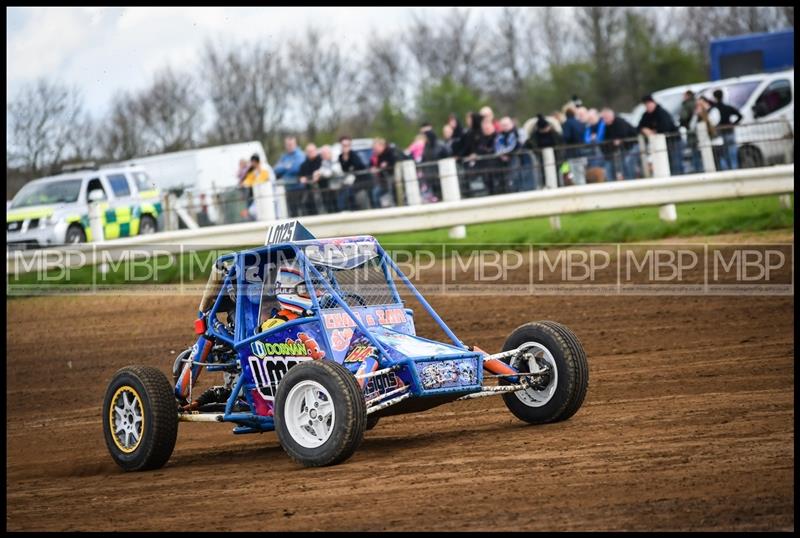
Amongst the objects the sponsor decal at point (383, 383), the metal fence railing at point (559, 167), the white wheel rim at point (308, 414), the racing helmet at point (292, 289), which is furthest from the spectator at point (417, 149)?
the white wheel rim at point (308, 414)

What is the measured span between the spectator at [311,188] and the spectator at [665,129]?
476 centimetres

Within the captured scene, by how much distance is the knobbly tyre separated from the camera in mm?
7809

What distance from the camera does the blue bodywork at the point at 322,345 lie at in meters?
8.03

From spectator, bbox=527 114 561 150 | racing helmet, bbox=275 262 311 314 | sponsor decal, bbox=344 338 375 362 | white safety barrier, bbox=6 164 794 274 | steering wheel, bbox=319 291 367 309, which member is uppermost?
spectator, bbox=527 114 561 150

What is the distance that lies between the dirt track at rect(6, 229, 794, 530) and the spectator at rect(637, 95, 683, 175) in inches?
190

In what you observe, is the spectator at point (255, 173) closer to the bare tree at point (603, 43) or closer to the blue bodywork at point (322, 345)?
the blue bodywork at point (322, 345)

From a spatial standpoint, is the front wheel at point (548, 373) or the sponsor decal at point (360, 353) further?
the front wheel at point (548, 373)

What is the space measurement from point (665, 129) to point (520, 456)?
12.1 meters

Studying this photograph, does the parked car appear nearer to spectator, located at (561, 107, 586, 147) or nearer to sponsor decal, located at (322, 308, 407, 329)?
spectator, located at (561, 107, 586, 147)

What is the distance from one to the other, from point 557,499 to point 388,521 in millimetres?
833

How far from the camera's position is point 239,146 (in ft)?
96.6

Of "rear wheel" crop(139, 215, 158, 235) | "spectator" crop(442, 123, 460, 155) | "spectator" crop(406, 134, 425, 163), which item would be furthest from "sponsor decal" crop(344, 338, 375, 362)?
"rear wheel" crop(139, 215, 158, 235)

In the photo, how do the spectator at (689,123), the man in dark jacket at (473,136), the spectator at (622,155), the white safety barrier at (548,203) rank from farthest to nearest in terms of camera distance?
the man in dark jacket at (473,136) → the spectator at (622,155) → the spectator at (689,123) → the white safety barrier at (548,203)

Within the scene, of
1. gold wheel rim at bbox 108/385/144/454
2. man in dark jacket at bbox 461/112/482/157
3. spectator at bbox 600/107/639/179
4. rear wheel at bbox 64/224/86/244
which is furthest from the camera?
rear wheel at bbox 64/224/86/244
